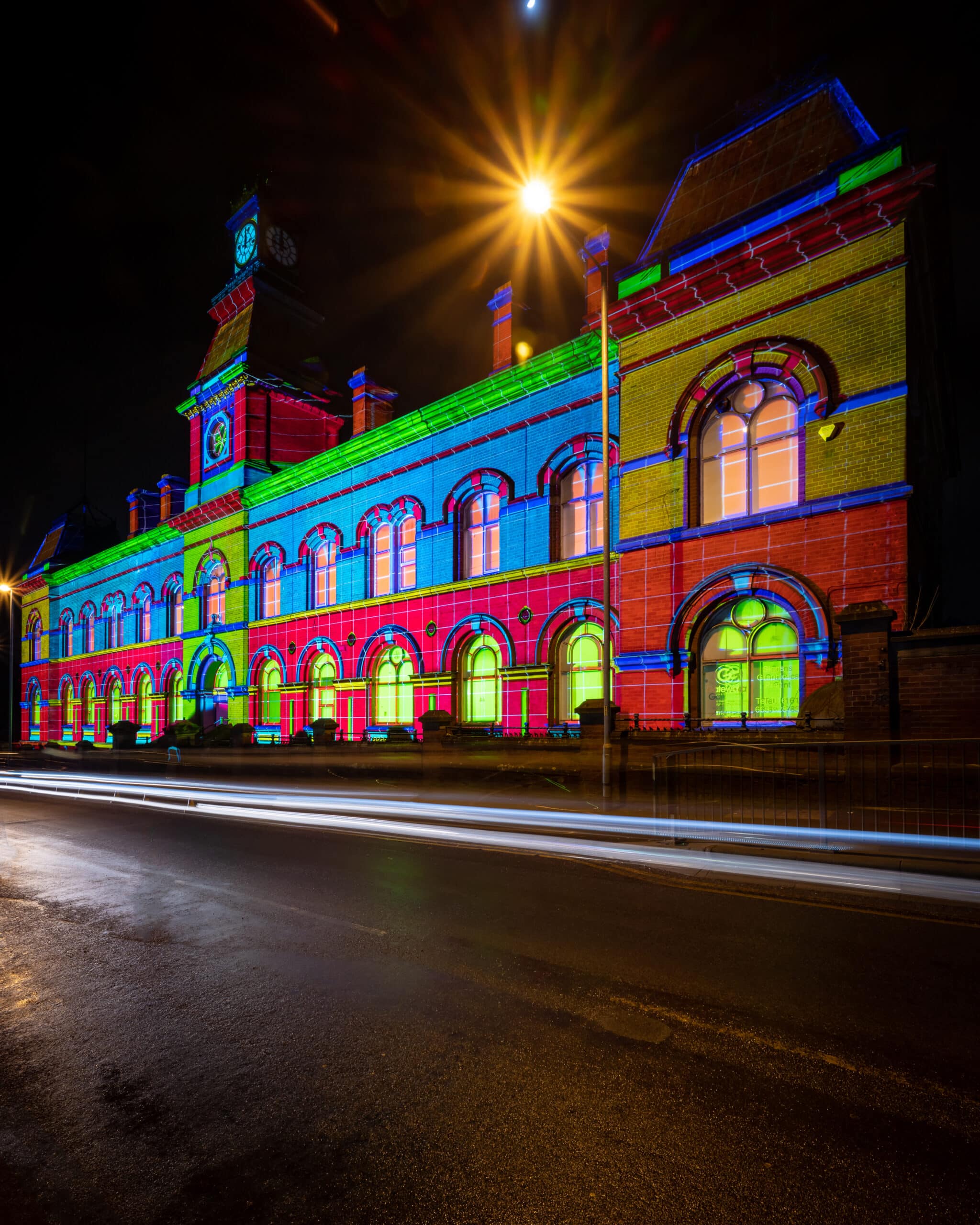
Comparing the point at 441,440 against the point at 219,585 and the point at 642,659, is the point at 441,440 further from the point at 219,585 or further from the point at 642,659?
the point at 219,585

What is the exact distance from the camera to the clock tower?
3122 centimetres

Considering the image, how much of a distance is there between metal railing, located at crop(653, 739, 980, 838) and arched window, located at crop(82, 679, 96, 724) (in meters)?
39.0

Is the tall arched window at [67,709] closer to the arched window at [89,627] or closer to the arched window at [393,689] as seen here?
the arched window at [89,627]

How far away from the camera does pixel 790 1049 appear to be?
384 cm

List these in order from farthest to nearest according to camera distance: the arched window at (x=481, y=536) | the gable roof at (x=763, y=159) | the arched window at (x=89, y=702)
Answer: the arched window at (x=89, y=702)
the arched window at (x=481, y=536)
the gable roof at (x=763, y=159)

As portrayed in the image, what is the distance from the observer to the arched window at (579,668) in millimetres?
19031

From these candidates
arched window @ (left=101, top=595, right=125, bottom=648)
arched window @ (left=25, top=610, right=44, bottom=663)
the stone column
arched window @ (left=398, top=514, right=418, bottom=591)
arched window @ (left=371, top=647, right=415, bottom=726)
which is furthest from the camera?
arched window @ (left=25, top=610, right=44, bottom=663)

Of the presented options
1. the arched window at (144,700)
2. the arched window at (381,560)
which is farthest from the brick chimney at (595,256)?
the arched window at (144,700)

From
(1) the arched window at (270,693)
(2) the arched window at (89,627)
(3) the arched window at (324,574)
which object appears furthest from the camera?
(2) the arched window at (89,627)

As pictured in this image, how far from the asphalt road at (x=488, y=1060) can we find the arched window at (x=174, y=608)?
31.1 m

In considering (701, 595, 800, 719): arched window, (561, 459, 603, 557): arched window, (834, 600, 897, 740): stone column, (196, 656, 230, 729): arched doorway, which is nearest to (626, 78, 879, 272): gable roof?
(561, 459, 603, 557): arched window

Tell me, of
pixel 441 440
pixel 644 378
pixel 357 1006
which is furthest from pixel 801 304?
pixel 357 1006

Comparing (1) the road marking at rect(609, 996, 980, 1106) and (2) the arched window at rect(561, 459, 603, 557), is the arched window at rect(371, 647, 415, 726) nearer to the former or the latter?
(2) the arched window at rect(561, 459, 603, 557)

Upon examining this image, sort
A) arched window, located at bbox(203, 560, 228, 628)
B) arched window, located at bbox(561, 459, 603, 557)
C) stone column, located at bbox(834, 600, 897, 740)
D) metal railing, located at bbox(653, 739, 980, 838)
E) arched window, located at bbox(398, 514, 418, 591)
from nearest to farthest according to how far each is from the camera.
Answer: metal railing, located at bbox(653, 739, 980, 838) < stone column, located at bbox(834, 600, 897, 740) < arched window, located at bbox(561, 459, 603, 557) < arched window, located at bbox(398, 514, 418, 591) < arched window, located at bbox(203, 560, 228, 628)
